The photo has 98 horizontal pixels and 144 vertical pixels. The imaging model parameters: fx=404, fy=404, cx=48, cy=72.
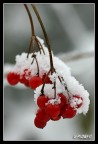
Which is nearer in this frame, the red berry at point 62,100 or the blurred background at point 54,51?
the red berry at point 62,100

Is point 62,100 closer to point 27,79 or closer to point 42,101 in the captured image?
point 42,101

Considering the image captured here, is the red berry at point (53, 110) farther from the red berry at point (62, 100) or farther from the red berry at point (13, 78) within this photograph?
the red berry at point (13, 78)

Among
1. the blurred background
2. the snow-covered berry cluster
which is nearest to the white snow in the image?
the snow-covered berry cluster

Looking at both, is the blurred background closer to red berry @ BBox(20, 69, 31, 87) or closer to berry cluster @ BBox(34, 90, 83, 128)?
red berry @ BBox(20, 69, 31, 87)

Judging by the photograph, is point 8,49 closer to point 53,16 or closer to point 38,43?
point 53,16

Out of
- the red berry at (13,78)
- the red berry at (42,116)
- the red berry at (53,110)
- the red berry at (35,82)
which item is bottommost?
the red berry at (42,116)

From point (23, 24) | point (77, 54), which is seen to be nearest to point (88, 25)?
point (23, 24)

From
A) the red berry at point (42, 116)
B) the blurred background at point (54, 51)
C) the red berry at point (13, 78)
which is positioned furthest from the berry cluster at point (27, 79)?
the blurred background at point (54, 51)

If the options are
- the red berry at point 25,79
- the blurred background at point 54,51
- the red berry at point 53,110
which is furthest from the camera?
the blurred background at point 54,51
